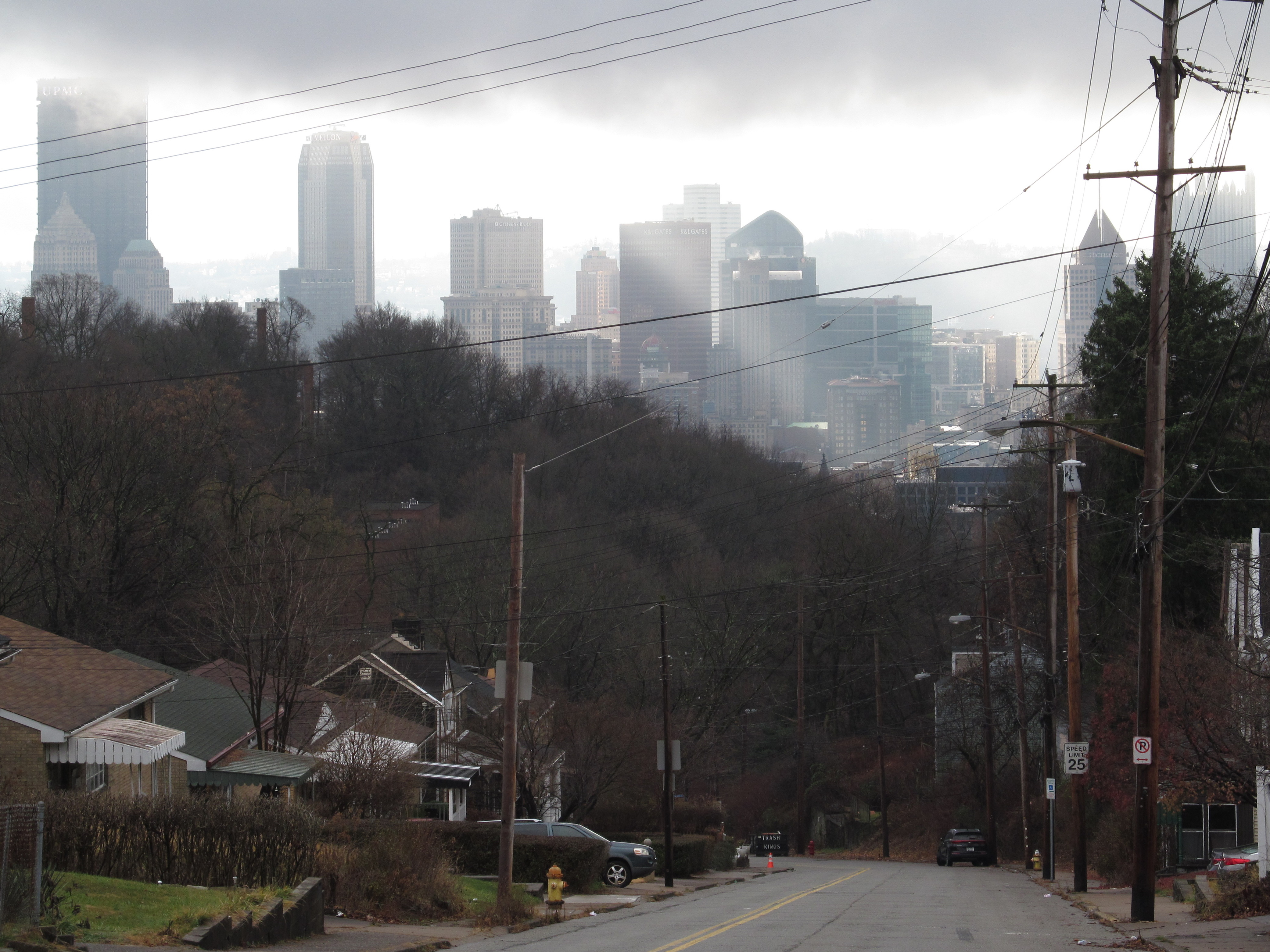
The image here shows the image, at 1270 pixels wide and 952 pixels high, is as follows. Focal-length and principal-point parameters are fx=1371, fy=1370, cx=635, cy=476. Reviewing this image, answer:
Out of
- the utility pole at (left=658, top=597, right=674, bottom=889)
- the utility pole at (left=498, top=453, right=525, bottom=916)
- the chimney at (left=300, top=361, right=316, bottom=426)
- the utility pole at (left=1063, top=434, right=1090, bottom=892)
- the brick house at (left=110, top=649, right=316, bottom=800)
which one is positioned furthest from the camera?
the chimney at (left=300, top=361, right=316, bottom=426)

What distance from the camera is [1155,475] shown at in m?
19.7

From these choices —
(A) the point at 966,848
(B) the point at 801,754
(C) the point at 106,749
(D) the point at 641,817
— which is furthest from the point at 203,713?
(B) the point at 801,754

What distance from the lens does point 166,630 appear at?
163 ft

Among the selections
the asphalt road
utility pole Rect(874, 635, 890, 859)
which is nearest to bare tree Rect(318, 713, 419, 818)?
the asphalt road

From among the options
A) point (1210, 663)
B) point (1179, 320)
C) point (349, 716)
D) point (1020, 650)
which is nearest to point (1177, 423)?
point (1179, 320)

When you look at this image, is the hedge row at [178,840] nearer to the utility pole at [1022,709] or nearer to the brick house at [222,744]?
the brick house at [222,744]

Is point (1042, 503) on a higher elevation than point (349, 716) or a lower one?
higher

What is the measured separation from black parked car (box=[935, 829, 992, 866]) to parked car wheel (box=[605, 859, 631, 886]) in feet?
69.5

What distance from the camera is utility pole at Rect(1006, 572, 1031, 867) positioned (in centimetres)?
4041

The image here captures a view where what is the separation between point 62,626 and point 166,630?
16.8ft

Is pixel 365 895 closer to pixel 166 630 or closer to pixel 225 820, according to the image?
pixel 225 820

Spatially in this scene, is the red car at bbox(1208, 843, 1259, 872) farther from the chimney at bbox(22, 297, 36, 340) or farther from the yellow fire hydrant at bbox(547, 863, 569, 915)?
the chimney at bbox(22, 297, 36, 340)

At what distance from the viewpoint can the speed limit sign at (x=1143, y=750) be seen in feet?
63.4

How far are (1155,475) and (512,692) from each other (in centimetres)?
1052
